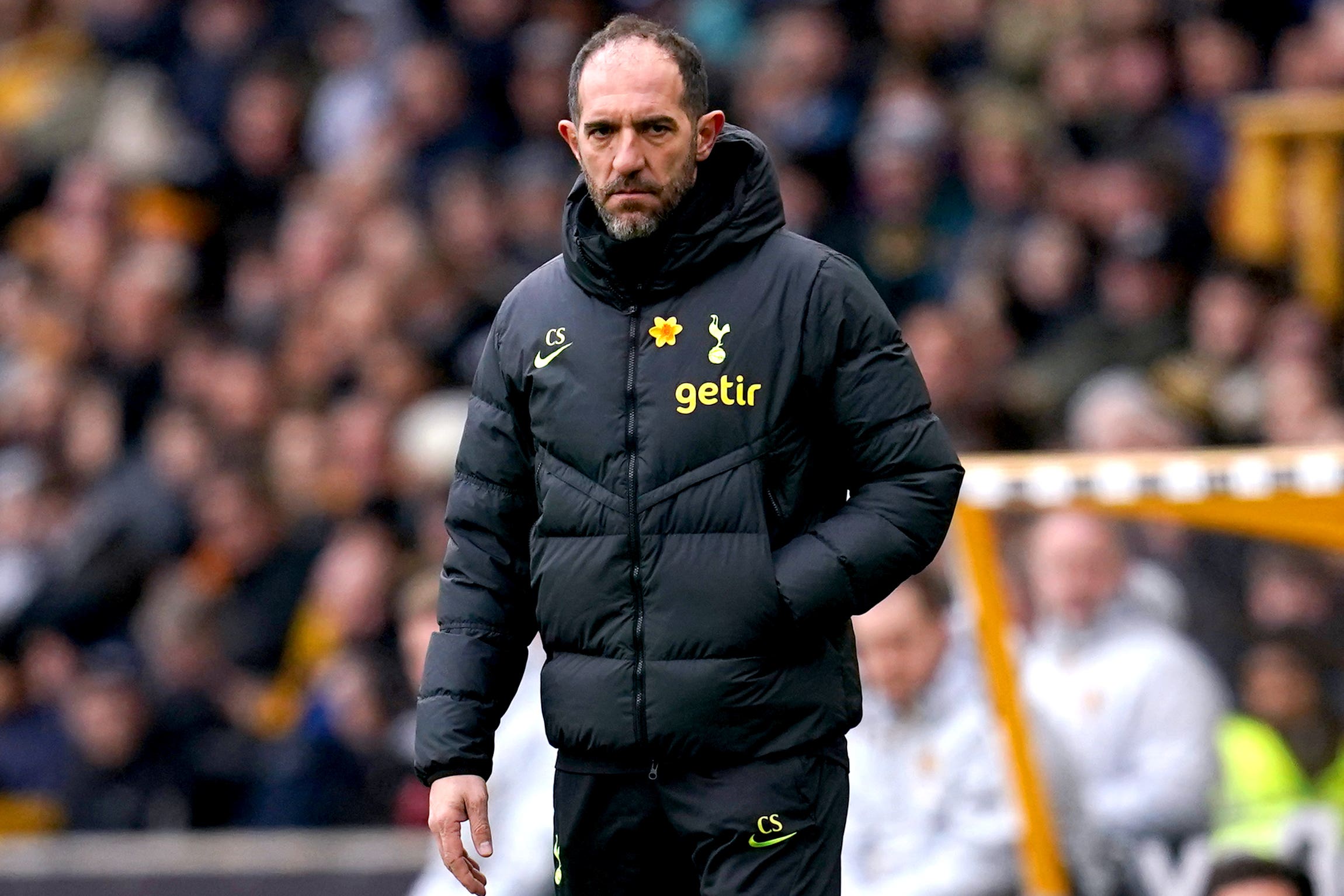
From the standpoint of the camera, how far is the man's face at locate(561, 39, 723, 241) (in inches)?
141

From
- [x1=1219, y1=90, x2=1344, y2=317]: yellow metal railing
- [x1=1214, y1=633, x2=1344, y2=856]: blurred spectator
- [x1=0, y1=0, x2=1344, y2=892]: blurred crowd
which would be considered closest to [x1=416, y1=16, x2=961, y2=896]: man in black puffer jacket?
[x1=0, y1=0, x2=1344, y2=892]: blurred crowd

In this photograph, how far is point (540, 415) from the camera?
3695 mm

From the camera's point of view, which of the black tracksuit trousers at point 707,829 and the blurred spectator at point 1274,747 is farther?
the blurred spectator at point 1274,747

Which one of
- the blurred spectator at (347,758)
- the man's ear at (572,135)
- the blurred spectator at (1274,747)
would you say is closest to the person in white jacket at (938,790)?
the blurred spectator at (1274,747)

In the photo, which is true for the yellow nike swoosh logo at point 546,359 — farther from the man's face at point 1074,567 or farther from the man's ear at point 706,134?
the man's face at point 1074,567

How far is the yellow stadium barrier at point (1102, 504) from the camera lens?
570cm

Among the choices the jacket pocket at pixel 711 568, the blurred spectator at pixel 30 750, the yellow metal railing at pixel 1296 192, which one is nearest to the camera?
the jacket pocket at pixel 711 568

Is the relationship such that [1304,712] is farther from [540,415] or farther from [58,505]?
[58,505]

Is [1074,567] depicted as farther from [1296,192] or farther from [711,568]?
[1296,192]

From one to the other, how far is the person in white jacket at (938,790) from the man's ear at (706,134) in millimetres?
2559

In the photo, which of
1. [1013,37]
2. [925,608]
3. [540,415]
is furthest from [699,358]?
[1013,37]

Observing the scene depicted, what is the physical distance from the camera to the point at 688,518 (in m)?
3.53

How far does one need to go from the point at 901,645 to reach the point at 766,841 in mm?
2472

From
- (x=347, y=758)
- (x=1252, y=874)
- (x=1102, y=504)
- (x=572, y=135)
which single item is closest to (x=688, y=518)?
(x=572, y=135)
